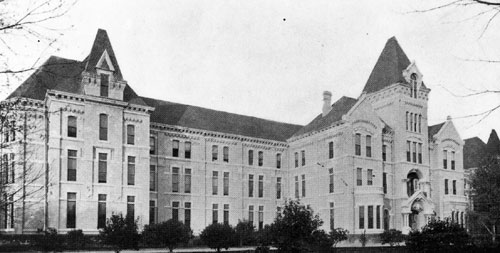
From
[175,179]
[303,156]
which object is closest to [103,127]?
[175,179]

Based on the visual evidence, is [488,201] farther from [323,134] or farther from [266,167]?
[266,167]

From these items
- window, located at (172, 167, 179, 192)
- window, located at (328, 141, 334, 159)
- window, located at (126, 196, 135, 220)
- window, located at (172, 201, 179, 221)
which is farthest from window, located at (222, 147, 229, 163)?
window, located at (126, 196, 135, 220)

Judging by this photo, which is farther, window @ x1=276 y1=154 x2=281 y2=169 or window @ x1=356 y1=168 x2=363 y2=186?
window @ x1=276 y1=154 x2=281 y2=169

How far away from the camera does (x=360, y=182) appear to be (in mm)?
44000

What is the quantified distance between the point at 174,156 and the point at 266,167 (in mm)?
10198

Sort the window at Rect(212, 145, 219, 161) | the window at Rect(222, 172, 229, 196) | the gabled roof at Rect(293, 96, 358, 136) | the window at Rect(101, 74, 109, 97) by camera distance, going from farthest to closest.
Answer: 1. the window at Rect(212, 145, 219, 161)
2. the window at Rect(222, 172, 229, 196)
3. the gabled roof at Rect(293, 96, 358, 136)
4. the window at Rect(101, 74, 109, 97)

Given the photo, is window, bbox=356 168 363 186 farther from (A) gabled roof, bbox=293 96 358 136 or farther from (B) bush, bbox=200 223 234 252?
(B) bush, bbox=200 223 234 252

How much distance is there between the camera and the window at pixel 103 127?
1469 inches

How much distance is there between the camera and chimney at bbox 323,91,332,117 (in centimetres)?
4938

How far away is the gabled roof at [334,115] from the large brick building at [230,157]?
176mm

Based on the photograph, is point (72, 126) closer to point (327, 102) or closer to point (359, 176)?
point (359, 176)

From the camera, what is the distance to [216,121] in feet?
163

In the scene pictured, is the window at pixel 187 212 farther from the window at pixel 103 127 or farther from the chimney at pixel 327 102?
the chimney at pixel 327 102

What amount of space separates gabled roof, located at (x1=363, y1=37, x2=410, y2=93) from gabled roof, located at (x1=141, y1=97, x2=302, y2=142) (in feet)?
33.9
